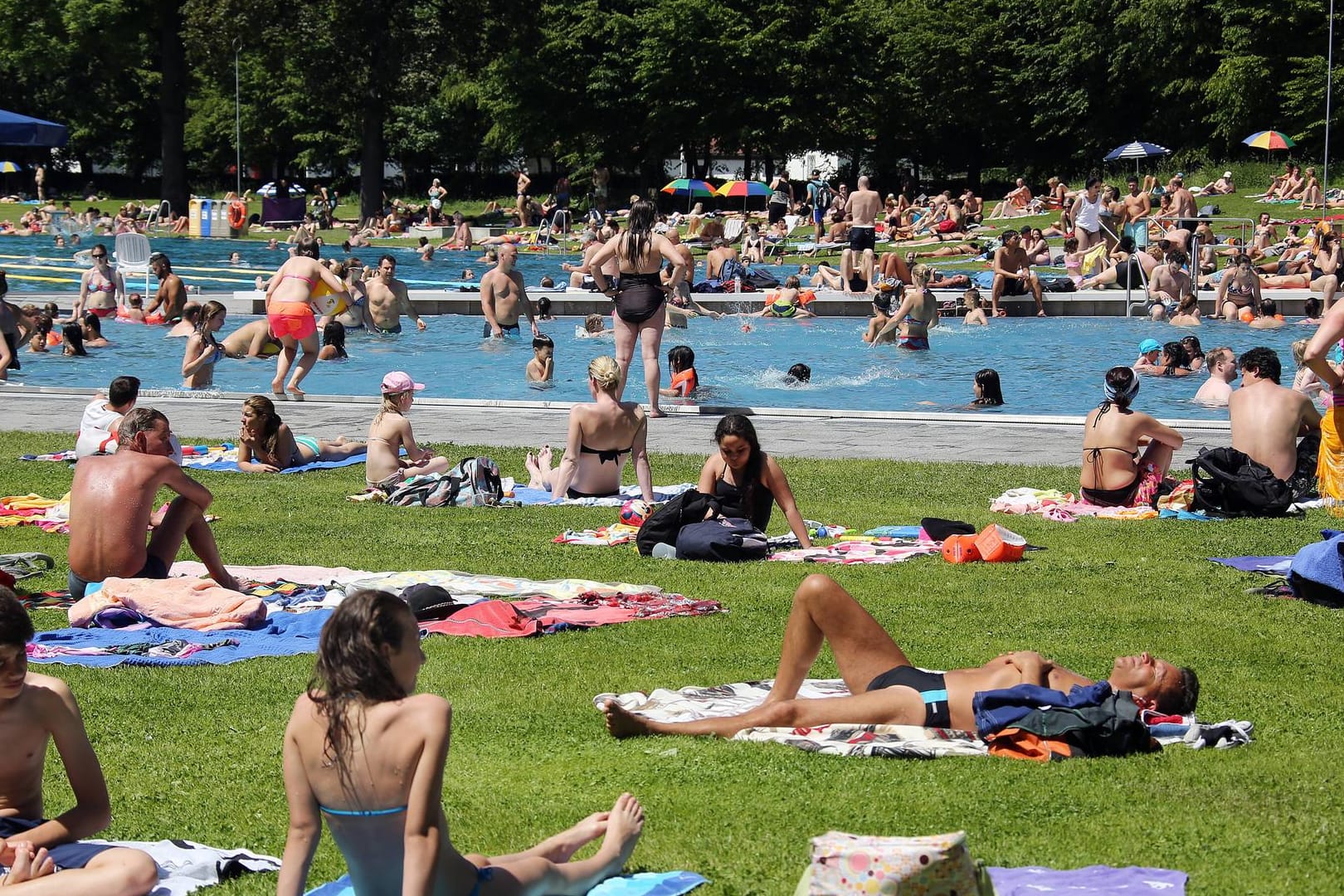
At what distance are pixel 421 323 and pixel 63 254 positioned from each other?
64.5 feet

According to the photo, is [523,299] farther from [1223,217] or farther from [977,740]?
[1223,217]

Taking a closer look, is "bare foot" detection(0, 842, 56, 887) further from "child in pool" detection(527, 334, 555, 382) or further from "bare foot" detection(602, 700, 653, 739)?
"child in pool" detection(527, 334, 555, 382)

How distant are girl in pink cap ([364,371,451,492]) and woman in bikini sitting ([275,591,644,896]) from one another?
7.83 meters

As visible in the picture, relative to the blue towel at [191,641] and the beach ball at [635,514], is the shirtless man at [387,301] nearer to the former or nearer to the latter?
the beach ball at [635,514]

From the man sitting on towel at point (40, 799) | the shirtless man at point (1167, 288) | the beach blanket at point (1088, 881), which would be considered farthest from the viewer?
the shirtless man at point (1167, 288)

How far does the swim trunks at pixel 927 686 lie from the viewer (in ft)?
19.5

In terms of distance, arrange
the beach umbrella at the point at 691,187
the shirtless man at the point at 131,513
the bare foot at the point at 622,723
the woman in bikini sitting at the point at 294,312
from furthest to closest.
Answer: the beach umbrella at the point at 691,187
the woman in bikini sitting at the point at 294,312
the shirtless man at the point at 131,513
the bare foot at the point at 622,723

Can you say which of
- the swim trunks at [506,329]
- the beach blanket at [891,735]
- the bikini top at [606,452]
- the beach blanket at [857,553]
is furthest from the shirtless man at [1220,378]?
the beach blanket at [891,735]

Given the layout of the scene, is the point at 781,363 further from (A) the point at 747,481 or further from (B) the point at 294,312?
(A) the point at 747,481

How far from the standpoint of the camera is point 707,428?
48.9 ft

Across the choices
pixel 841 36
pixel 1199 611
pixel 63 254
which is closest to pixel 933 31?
pixel 841 36

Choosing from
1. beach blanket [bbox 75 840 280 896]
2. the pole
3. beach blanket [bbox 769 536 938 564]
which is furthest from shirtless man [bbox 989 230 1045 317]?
the pole

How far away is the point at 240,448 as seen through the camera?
1293 cm

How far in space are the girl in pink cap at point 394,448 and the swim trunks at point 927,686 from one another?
241 inches
